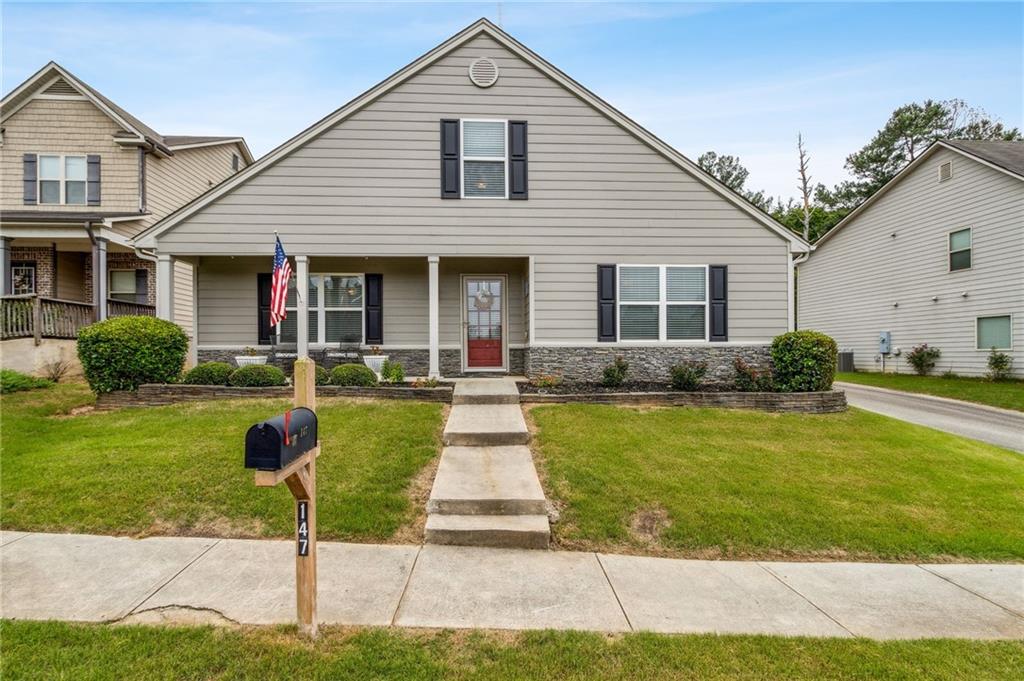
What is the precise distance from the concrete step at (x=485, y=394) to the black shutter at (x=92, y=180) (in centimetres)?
1239

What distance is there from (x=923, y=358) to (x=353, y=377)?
57.7 feet

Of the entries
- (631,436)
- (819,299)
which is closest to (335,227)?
(631,436)

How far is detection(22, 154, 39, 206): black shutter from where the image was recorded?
12.7m

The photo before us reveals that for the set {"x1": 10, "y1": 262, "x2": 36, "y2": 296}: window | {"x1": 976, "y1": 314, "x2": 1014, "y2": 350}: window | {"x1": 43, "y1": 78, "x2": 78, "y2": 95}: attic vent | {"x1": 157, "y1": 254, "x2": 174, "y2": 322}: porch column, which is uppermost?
{"x1": 43, "y1": 78, "x2": 78, "y2": 95}: attic vent

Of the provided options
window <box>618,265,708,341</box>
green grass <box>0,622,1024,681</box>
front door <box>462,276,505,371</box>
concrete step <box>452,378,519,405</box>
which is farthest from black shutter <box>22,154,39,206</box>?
window <box>618,265,708,341</box>

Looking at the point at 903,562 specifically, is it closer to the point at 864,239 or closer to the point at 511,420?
the point at 511,420

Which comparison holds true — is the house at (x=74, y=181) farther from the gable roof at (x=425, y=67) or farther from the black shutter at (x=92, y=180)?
the gable roof at (x=425, y=67)

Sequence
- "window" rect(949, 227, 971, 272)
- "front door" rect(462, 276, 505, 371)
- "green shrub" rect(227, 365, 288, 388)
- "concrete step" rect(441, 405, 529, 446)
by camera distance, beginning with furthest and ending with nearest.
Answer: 1. "window" rect(949, 227, 971, 272)
2. "front door" rect(462, 276, 505, 371)
3. "green shrub" rect(227, 365, 288, 388)
4. "concrete step" rect(441, 405, 529, 446)

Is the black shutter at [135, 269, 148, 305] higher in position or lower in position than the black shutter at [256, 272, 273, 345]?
higher

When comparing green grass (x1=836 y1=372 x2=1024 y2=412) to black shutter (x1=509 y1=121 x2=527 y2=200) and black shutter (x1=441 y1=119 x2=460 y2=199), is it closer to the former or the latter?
black shutter (x1=509 y1=121 x2=527 y2=200)

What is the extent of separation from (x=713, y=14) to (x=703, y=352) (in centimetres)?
853

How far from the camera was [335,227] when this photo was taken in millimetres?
9297

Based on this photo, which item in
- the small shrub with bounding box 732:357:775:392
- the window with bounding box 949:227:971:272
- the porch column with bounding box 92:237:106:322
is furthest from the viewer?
the window with bounding box 949:227:971:272

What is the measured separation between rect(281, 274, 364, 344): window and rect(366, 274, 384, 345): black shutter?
0.69 ft
